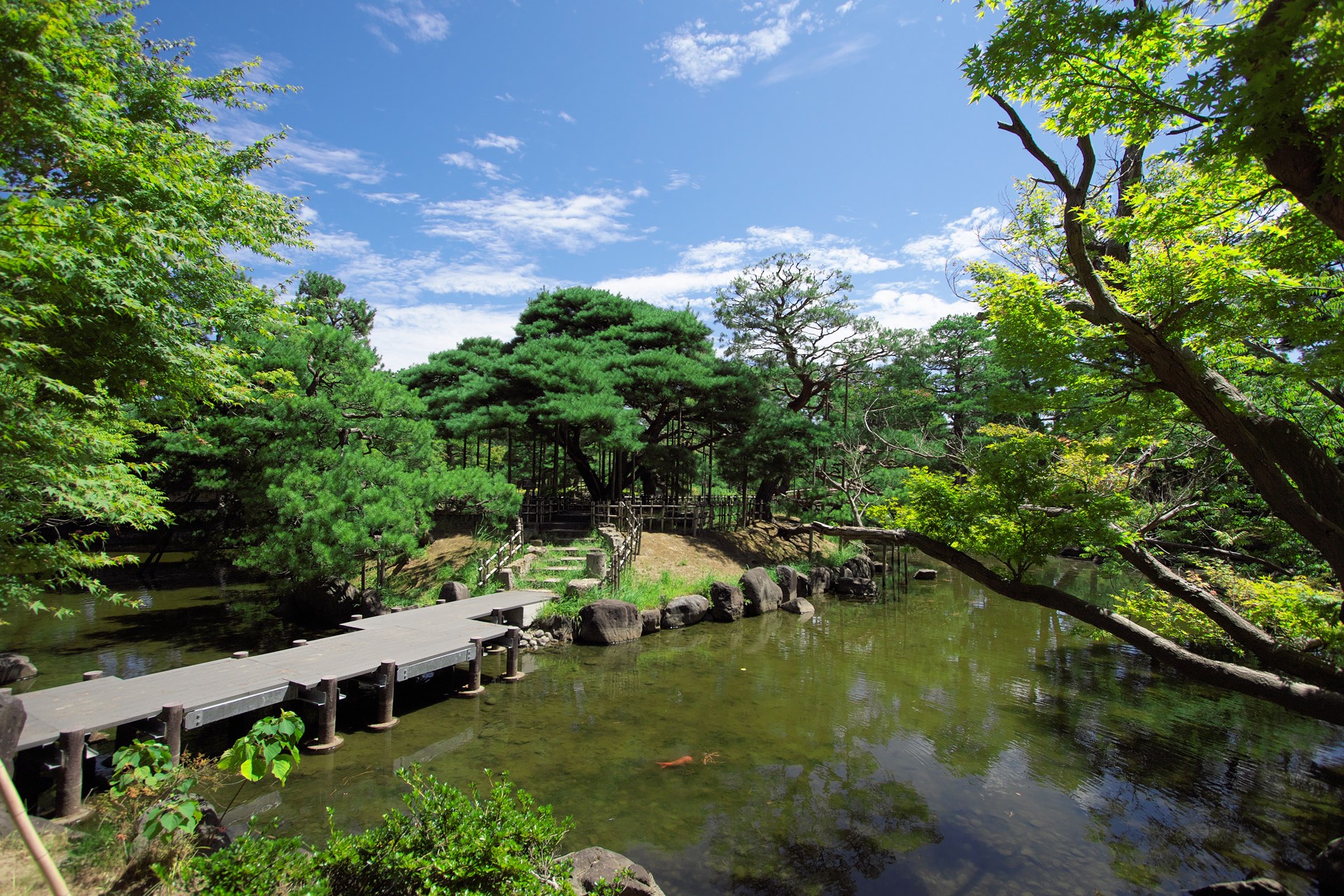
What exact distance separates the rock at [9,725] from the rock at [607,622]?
8.56 meters

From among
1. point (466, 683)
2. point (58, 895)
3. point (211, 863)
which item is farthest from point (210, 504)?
point (58, 895)

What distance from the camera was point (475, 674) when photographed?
9.80 m

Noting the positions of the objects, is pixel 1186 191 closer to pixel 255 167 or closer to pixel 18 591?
pixel 18 591

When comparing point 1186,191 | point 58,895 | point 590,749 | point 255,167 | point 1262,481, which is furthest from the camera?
point 255,167

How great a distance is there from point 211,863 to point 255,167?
11720 millimetres

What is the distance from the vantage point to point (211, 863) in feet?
11.3

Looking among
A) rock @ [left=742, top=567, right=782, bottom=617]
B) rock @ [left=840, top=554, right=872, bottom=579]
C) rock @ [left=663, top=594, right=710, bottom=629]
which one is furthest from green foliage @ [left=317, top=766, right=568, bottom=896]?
rock @ [left=840, top=554, right=872, bottom=579]

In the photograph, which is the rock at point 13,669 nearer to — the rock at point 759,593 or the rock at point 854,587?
the rock at point 759,593

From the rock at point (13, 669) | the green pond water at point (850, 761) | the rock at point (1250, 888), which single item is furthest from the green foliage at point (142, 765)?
the rock at point (1250, 888)

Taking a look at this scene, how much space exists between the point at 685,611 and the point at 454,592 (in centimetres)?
519

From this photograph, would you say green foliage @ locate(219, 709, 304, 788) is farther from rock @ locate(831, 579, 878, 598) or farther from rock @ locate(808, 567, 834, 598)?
rock @ locate(831, 579, 878, 598)

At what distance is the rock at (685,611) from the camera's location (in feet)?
46.9

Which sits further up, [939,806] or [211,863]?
[211,863]

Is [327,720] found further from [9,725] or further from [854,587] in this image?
[854,587]
